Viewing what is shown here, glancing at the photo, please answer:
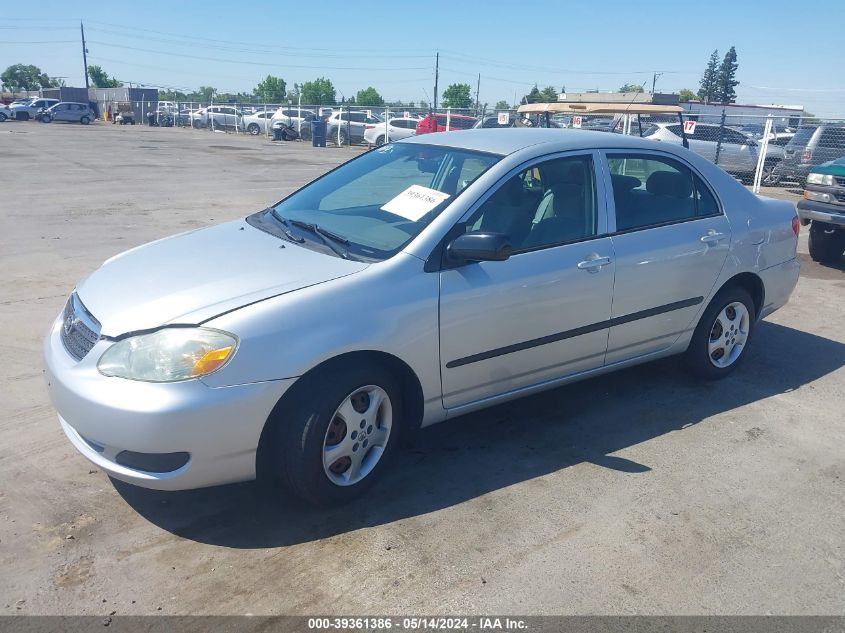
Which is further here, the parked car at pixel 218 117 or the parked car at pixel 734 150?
the parked car at pixel 218 117

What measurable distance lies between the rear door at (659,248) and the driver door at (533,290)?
155 millimetres

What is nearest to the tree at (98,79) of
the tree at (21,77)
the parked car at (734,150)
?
the tree at (21,77)

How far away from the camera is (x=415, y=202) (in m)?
3.85

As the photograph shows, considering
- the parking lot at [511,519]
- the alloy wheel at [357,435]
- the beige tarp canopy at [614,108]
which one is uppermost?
the beige tarp canopy at [614,108]

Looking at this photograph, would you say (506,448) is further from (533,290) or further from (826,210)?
(826,210)

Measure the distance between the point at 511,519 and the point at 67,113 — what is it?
175 feet

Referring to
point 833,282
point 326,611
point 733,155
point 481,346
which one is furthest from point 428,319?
point 733,155

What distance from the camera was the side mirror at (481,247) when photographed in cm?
341

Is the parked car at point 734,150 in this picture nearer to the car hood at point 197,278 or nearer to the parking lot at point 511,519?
the parking lot at point 511,519

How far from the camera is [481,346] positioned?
367 cm

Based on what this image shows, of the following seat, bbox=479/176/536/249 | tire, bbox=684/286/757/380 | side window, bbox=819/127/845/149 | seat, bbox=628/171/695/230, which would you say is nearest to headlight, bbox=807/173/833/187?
tire, bbox=684/286/757/380

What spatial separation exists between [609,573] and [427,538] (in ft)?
2.61

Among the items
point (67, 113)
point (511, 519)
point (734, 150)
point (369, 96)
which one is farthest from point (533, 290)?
point (369, 96)

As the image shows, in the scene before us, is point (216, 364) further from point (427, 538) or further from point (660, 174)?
point (660, 174)
